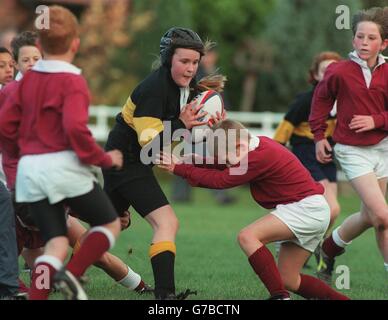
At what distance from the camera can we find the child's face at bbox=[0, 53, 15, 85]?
7061 millimetres

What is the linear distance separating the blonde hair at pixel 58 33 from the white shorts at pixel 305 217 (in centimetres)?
178

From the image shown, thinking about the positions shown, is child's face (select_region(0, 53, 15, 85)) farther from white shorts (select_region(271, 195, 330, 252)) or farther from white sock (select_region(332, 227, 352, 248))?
white sock (select_region(332, 227, 352, 248))

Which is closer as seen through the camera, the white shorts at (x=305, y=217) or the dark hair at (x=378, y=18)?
the white shorts at (x=305, y=217)

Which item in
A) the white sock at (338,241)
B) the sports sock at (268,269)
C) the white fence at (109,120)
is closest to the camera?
the sports sock at (268,269)

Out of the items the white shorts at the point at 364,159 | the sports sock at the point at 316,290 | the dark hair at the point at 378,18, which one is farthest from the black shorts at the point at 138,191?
the dark hair at the point at 378,18

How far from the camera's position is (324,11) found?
67.2 ft

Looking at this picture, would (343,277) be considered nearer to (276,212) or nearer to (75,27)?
(276,212)

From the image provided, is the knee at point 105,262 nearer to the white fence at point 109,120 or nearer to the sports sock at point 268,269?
the sports sock at point 268,269

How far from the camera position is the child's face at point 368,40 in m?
6.92

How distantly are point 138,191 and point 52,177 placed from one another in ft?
3.47

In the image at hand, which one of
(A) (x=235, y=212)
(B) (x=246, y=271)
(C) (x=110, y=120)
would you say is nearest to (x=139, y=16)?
(C) (x=110, y=120)

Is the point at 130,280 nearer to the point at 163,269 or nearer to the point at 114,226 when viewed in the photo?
the point at 163,269

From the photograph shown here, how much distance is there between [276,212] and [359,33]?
172cm

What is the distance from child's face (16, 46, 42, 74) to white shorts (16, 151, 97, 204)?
1.60 m
